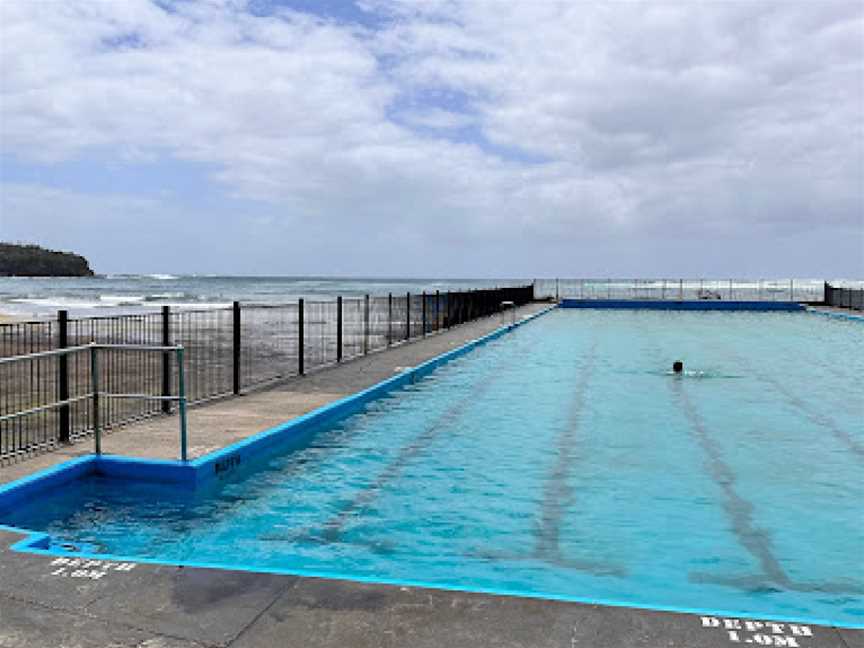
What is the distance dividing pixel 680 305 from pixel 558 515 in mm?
45196

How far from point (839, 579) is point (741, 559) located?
2.29ft

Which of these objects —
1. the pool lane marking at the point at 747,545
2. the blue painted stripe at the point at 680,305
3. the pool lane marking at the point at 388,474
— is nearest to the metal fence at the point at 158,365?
the pool lane marking at the point at 388,474

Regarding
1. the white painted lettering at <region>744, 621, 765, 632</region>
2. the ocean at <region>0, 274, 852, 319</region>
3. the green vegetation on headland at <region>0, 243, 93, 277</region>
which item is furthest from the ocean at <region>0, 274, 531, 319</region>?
the green vegetation on headland at <region>0, 243, 93, 277</region>

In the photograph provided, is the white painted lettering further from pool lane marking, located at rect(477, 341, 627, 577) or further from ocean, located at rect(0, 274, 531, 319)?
ocean, located at rect(0, 274, 531, 319)

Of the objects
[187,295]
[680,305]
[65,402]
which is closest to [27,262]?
[187,295]

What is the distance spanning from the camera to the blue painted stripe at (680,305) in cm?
4844

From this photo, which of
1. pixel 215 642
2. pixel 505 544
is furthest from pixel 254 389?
pixel 215 642

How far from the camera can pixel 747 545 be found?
6598 millimetres

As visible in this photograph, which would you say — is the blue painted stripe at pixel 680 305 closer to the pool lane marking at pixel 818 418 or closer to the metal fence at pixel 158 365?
the metal fence at pixel 158 365

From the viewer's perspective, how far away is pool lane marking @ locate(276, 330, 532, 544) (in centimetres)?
666

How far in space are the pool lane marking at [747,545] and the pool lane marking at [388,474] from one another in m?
2.95

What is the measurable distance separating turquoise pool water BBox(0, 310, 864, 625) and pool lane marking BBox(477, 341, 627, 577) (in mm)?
26

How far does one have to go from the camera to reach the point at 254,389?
1302 centimetres

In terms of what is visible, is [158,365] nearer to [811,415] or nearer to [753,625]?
[811,415]
